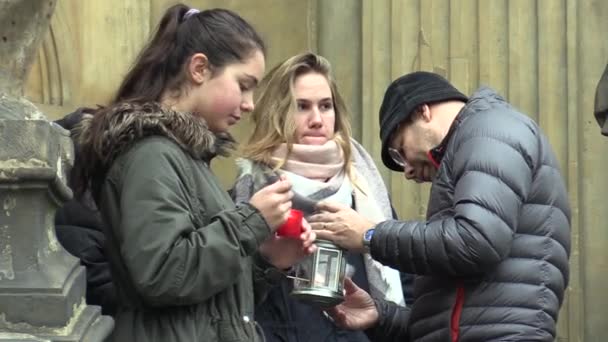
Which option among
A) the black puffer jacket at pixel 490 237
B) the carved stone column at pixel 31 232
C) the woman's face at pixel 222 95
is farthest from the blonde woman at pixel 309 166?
the carved stone column at pixel 31 232

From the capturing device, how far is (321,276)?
18.8ft

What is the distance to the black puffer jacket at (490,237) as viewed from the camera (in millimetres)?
5473

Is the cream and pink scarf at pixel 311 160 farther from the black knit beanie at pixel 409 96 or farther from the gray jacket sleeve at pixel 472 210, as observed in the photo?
the gray jacket sleeve at pixel 472 210

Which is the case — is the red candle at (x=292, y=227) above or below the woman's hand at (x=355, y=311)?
above

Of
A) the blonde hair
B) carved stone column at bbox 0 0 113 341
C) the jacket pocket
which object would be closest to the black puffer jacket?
the jacket pocket

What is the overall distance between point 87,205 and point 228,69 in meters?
0.59

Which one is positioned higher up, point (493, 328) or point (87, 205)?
point (87, 205)

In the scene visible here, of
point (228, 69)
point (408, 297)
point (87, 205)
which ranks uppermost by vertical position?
point (228, 69)

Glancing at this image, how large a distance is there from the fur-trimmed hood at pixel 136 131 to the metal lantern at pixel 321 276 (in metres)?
0.68

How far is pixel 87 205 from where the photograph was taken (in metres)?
5.55

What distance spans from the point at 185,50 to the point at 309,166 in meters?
1.07

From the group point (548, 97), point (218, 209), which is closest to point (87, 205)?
point (218, 209)

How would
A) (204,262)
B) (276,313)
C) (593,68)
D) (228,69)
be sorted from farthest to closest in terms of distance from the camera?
(593,68) < (276,313) < (228,69) < (204,262)

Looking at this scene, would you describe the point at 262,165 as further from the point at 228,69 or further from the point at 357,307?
the point at 228,69
